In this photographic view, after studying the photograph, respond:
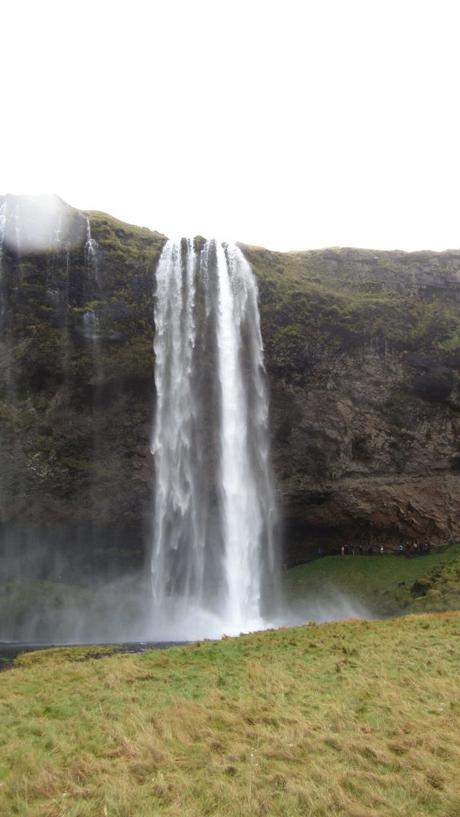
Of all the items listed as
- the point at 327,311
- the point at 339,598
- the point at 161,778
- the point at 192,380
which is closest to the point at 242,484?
the point at 192,380

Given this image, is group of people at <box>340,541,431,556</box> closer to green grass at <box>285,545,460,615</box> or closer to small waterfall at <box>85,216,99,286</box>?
green grass at <box>285,545,460,615</box>

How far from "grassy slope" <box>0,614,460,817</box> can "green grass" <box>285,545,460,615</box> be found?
20395mm

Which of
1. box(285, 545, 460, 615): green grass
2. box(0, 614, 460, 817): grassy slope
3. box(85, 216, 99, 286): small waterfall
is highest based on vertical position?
box(85, 216, 99, 286): small waterfall

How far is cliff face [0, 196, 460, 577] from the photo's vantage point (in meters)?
39.5

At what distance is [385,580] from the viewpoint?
1575 inches

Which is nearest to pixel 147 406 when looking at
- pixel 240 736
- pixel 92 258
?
pixel 92 258

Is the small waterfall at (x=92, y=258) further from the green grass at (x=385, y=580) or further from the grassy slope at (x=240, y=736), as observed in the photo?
the grassy slope at (x=240, y=736)

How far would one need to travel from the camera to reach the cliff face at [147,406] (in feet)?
130

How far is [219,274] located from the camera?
136ft

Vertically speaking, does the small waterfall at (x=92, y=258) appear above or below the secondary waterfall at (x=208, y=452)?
above

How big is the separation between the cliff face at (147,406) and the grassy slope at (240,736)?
2542 centimetres

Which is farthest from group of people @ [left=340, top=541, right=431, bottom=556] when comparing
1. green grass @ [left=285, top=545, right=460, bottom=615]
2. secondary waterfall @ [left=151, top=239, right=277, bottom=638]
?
secondary waterfall @ [left=151, top=239, right=277, bottom=638]

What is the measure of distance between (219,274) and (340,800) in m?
37.2

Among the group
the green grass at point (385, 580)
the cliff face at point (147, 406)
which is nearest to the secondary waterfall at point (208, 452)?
the cliff face at point (147, 406)
